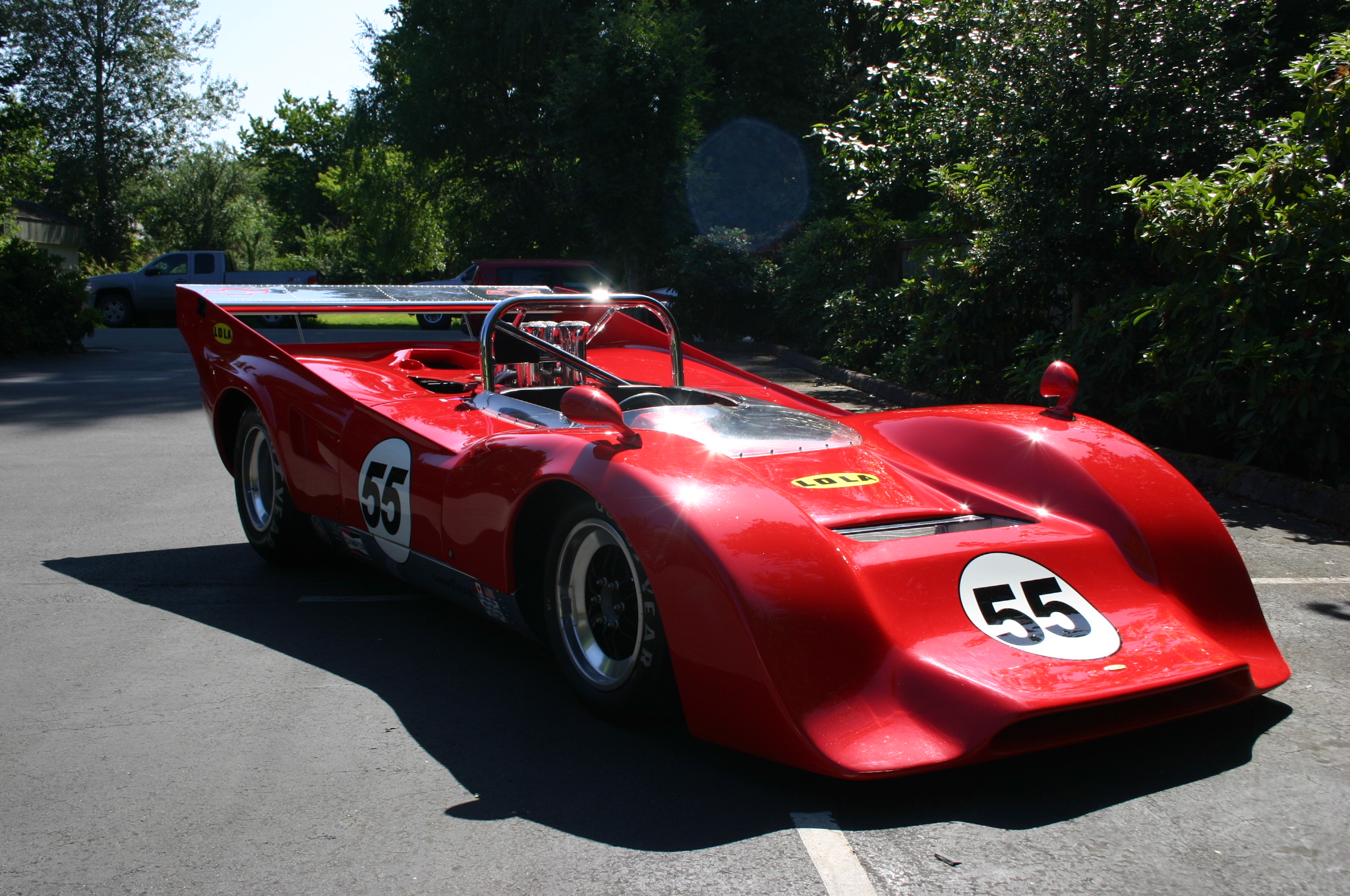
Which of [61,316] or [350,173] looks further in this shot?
[350,173]

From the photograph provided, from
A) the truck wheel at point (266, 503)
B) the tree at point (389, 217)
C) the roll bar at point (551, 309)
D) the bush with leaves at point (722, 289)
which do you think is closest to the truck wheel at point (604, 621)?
the roll bar at point (551, 309)

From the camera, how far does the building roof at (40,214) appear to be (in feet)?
110

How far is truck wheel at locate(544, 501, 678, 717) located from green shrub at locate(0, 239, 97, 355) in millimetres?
15924

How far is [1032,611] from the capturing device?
2885 millimetres

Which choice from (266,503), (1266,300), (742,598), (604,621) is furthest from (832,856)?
(1266,300)

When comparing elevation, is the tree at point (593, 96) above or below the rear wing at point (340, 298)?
above

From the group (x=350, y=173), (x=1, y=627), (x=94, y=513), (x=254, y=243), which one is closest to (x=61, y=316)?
(x=94, y=513)

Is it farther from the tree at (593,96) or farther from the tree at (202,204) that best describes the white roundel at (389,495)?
the tree at (202,204)

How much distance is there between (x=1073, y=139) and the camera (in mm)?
9281

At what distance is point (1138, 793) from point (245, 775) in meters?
2.20

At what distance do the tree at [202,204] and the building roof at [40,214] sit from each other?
3.19 meters

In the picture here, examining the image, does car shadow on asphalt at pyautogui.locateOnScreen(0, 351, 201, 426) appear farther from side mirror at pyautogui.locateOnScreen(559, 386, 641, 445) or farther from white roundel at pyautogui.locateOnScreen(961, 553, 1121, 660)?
white roundel at pyautogui.locateOnScreen(961, 553, 1121, 660)

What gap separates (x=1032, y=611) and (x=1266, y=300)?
14.7 ft

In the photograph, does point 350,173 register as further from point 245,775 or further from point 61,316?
point 245,775
